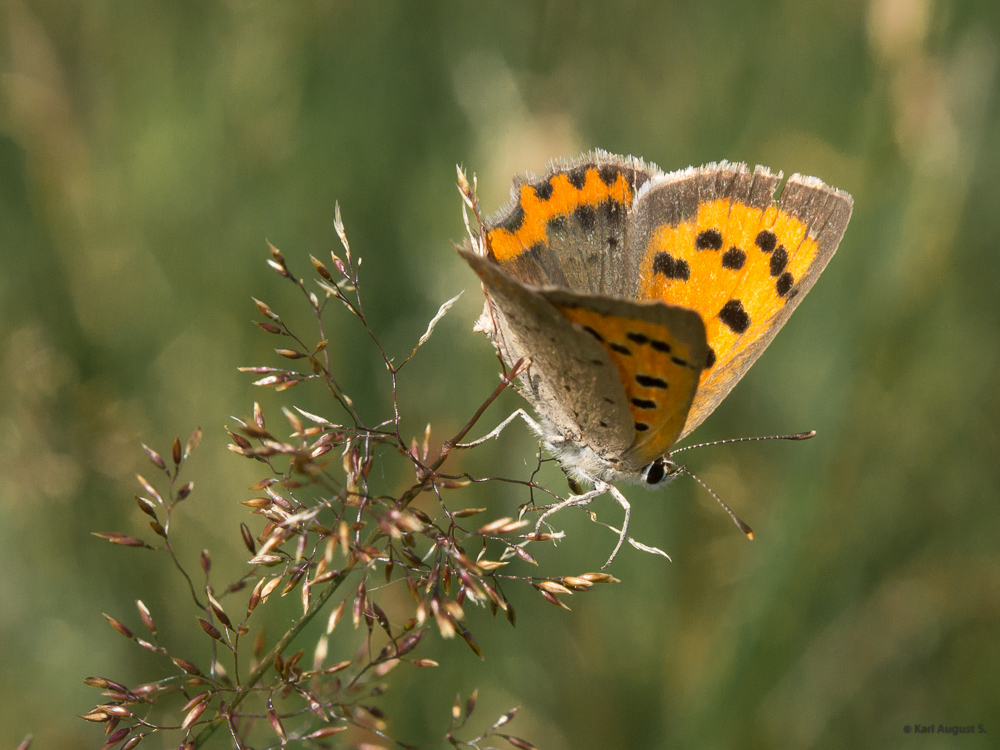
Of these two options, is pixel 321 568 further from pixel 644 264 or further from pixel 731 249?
pixel 731 249

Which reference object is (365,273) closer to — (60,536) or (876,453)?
(60,536)

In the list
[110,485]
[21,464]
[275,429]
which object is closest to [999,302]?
[275,429]

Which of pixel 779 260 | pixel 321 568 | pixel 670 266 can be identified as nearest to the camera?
pixel 321 568

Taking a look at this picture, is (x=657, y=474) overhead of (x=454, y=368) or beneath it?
beneath

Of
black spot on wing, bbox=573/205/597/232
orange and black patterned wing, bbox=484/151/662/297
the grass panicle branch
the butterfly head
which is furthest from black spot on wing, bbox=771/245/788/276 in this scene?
the grass panicle branch

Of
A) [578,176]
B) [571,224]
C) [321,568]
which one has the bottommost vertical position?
[321,568]

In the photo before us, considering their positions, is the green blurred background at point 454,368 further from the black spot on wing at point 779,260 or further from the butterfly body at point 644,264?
the black spot on wing at point 779,260

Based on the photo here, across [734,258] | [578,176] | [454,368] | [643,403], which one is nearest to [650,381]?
[643,403]
